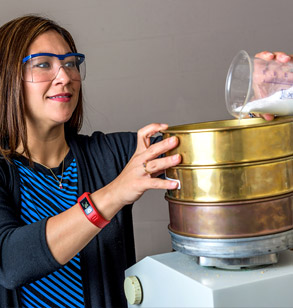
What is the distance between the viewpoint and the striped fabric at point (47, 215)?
153 cm

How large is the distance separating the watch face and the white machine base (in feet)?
0.59

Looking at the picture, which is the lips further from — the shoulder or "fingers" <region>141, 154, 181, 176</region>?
"fingers" <region>141, 154, 181, 176</region>

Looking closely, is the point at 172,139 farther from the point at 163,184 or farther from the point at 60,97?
the point at 60,97

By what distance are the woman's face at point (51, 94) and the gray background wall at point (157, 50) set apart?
1495mm

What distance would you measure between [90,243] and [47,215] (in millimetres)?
156

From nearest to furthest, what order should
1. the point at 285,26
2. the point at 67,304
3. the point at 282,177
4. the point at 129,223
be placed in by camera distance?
the point at 282,177, the point at 67,304, the point at 129,223, the point at 285,26

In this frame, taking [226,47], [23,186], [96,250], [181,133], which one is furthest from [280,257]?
[226,47]

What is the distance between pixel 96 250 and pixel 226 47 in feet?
6.26

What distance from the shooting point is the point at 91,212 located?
44.4 inches

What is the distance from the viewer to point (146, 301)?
1.06m

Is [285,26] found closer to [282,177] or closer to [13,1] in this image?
[13,1]

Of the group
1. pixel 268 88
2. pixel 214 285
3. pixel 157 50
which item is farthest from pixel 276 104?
pixel 157 50

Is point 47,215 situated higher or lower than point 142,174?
lower

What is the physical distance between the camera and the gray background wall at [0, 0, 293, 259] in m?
3.08
